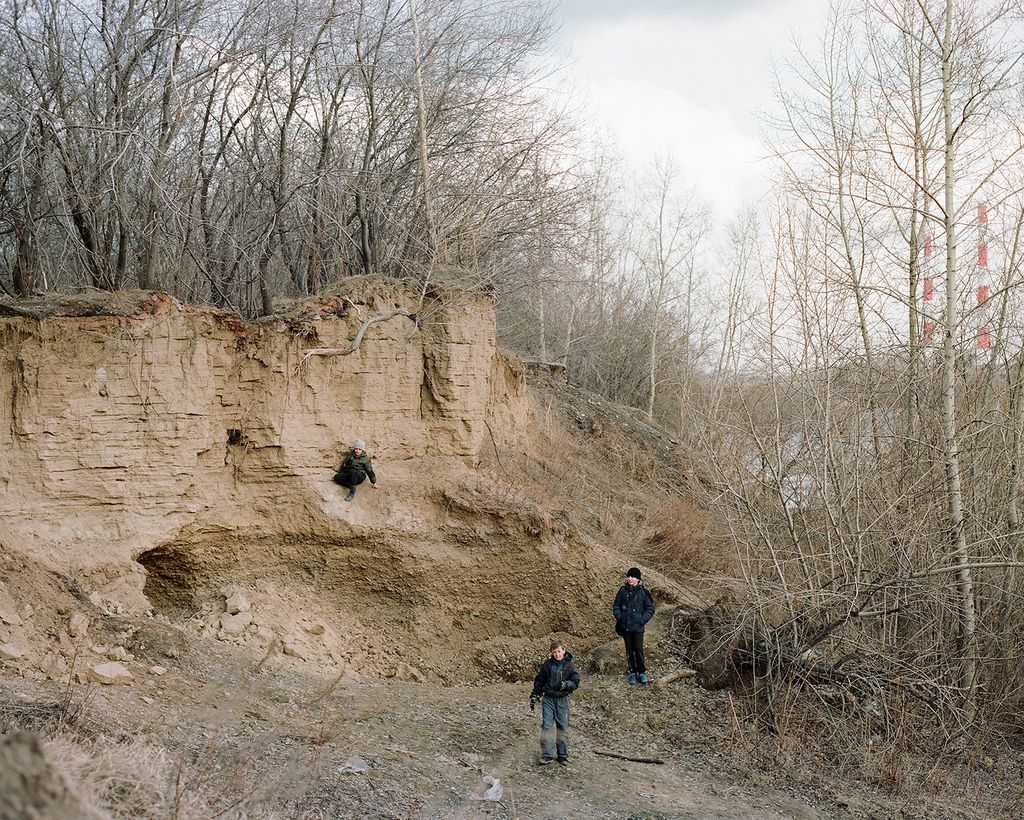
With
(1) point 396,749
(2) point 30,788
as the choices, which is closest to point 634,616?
(1) point 396,749

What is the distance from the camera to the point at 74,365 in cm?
1056

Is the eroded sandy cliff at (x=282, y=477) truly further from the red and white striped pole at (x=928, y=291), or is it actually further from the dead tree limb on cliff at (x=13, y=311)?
the red and white striped pole at (x=928, y=291)

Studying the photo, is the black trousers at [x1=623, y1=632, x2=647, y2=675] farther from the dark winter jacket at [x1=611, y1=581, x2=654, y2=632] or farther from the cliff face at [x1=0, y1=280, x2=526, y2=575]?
the cliff face at [x1=0, y1=280, x2=526, y2=575]

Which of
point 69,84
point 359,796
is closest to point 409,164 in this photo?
point 69,84

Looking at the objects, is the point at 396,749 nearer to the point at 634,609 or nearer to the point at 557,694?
the point at 557,694

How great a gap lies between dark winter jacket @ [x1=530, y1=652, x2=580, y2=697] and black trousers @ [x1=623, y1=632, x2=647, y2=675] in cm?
233

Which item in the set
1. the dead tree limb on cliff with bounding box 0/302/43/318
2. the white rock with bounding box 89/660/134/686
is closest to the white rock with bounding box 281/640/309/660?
the white rock with bounding box 89/660/134/686

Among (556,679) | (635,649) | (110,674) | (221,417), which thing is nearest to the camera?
(110,674)

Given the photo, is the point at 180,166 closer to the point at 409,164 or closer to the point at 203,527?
the point at 409,164

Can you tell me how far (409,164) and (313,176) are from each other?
2350 millimetres

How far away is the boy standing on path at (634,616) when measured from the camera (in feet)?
38.9

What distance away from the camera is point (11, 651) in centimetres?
889

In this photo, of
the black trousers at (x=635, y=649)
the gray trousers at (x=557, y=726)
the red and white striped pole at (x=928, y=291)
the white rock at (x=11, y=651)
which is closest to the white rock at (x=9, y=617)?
the white rock at (x=11, y=651)

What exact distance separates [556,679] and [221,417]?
5.53 metres
